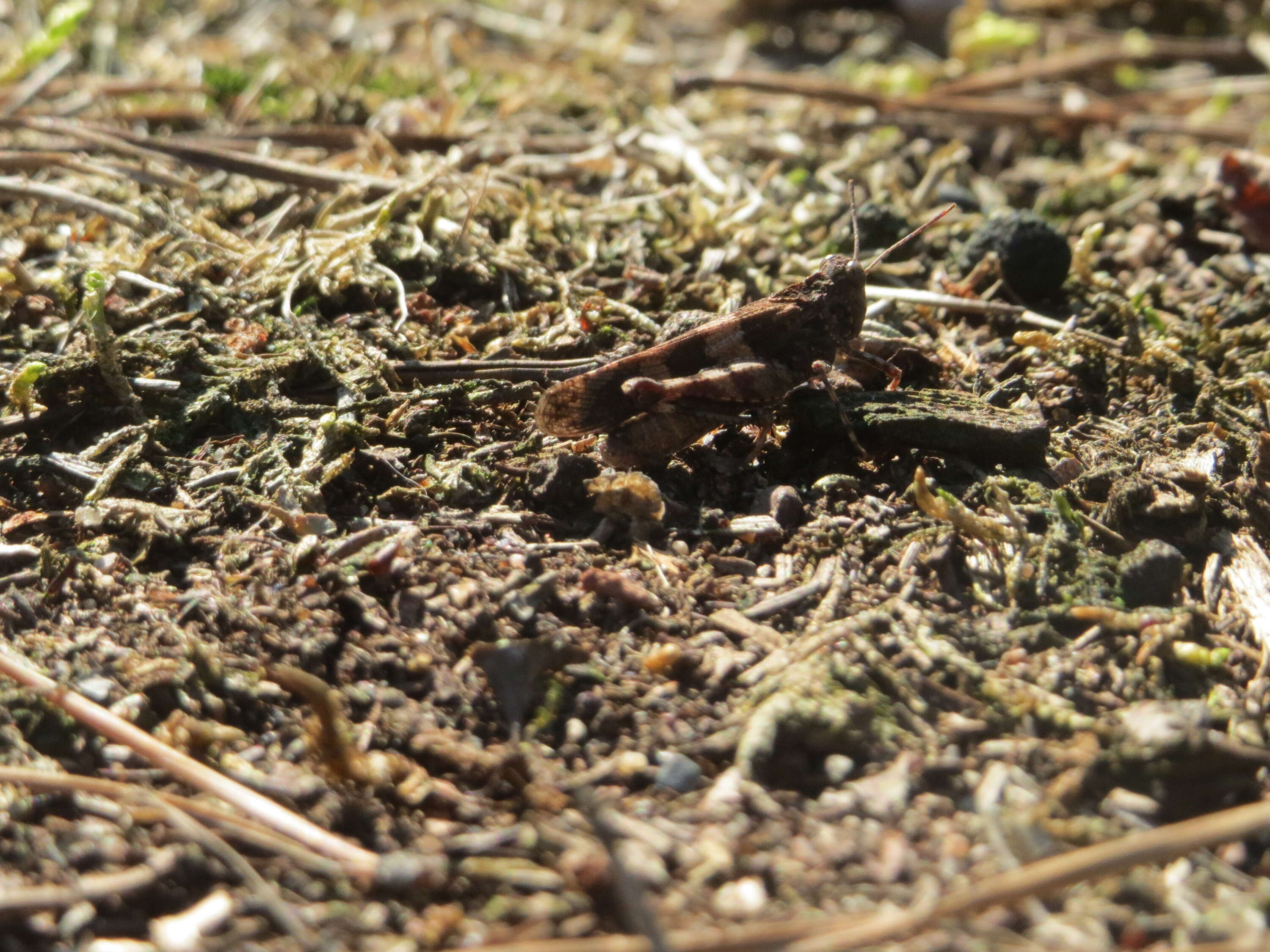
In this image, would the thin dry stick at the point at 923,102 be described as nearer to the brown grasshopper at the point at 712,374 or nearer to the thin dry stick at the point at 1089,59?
the thin dry stick at the point at 1089,59

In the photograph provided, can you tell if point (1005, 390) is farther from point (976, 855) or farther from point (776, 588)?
point (976, 855)

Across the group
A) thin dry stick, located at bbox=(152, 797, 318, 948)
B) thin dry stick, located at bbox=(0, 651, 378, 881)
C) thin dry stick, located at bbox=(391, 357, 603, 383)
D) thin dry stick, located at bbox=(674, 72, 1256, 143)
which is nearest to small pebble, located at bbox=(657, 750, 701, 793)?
thin dry stick, located at bbox=(0, 651, 378, 881)

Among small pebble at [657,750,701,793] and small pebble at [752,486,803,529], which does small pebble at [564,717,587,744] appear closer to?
small pebble at [657,750,701,793]

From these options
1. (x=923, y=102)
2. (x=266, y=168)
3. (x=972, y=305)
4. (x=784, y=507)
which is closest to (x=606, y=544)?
(x=784, y=507)

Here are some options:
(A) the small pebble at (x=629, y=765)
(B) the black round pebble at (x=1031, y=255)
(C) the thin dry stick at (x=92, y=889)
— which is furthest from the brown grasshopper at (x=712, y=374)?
(C) the thin dry stick at (x=92, y=889)

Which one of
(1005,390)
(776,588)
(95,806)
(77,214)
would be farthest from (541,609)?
(77,214)

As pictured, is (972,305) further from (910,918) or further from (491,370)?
(910,918)
